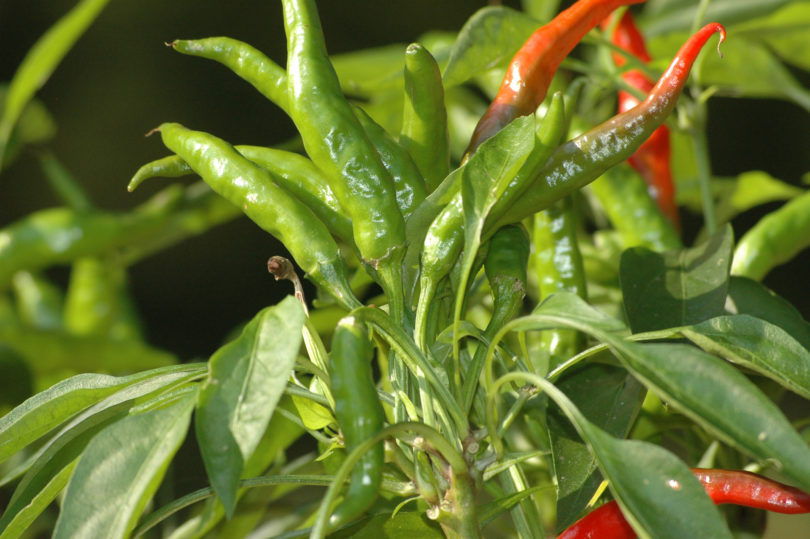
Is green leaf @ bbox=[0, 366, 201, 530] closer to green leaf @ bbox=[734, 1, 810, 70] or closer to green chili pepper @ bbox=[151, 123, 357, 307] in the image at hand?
green chili pepper @ bbox=[151, 123, 357, 307]

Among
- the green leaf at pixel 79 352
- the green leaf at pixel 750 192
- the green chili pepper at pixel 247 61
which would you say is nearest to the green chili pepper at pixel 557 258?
the green chili pepper at pixel 247 61

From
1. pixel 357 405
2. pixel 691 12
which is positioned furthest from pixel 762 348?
pixel 691 12

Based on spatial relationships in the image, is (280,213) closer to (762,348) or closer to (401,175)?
(401,175)

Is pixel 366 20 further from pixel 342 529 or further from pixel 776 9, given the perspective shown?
pixel 342 529

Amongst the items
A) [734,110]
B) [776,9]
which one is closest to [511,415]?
[776,9]

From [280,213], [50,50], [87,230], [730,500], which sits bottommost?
[730,500]

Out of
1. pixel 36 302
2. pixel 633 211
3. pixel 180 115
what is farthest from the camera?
pixel 180 115
